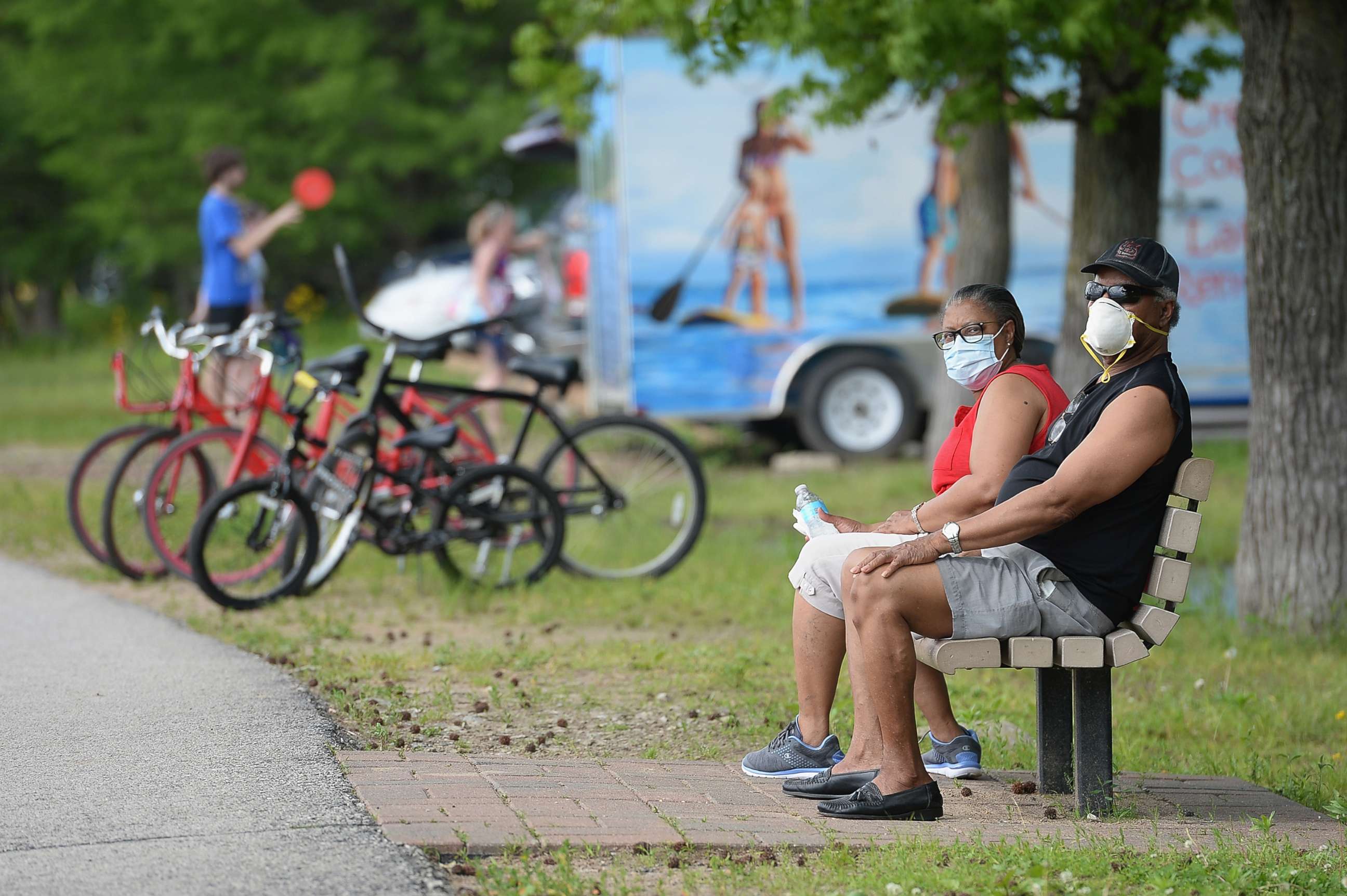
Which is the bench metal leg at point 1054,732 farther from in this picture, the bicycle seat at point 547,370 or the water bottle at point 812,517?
the bicycle seat at point 547,370

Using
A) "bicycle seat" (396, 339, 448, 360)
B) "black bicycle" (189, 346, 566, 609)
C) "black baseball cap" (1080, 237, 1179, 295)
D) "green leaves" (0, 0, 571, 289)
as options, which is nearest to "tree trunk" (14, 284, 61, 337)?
"green leaves" (0, 0, 571, 289)

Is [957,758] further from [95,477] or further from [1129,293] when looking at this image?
[95,477]

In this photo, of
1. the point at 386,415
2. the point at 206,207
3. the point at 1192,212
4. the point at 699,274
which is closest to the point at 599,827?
the point at 386,415

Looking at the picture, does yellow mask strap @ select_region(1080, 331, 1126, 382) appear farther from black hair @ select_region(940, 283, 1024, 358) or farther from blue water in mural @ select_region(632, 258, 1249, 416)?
blue water in mural @ select_region(632, 258, 1249, 416)

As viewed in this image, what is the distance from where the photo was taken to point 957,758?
15.8ft

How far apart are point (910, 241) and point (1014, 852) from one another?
31.6 ft

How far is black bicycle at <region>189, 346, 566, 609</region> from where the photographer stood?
23.5 ft

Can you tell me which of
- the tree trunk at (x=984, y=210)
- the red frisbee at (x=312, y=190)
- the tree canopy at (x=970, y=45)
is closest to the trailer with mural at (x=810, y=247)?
the tree trunk at (x=984, y=210)

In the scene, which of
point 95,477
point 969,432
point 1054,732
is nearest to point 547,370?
point 95,477

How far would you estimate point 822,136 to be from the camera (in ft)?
42.9

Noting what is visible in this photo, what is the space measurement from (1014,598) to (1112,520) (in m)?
0.32

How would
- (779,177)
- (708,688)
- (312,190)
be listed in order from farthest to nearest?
(779,177) < (312,190) < (708,688)

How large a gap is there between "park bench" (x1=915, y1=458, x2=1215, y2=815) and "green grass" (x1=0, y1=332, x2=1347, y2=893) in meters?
0.48

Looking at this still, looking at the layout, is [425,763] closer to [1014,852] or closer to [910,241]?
[1014,852]
